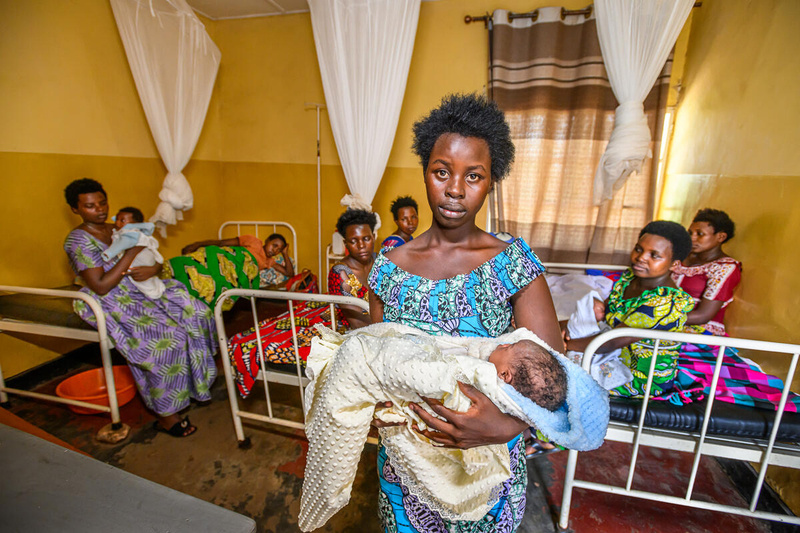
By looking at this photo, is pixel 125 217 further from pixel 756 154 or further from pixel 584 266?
pixel 756 154

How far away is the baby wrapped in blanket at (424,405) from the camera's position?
2.94ft

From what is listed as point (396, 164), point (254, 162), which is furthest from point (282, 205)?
point (396, 164)

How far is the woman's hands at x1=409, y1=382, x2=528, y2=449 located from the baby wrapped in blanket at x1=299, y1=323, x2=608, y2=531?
0.02m

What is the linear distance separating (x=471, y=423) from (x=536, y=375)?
0.68 ft

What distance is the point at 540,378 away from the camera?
0.93m

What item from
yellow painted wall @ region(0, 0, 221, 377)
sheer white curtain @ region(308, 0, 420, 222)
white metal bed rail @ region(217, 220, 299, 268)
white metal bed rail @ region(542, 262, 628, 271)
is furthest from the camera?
white metal bed rail @ region(217, 220, 299, 268)

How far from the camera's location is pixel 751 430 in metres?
1.88

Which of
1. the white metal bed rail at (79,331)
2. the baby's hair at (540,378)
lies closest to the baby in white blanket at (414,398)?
the baby's hair at (540,378)

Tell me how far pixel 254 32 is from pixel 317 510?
5569mm

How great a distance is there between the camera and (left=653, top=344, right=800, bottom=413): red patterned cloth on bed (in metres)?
2.01

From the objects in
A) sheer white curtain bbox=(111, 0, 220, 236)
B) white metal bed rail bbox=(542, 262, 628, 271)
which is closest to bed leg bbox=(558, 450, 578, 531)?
white metal bed rail bbox=(542, 262, 628, 271)

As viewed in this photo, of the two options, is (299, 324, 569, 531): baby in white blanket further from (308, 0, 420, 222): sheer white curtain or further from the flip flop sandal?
(308, 0, 420, 222): sheer white curtain

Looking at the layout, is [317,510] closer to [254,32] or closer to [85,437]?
[85,437]

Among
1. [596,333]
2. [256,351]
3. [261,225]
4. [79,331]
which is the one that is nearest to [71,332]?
[79,331]
